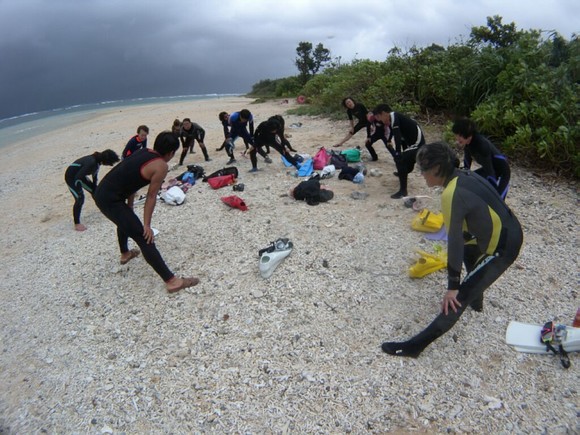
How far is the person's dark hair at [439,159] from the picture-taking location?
2.62 metres

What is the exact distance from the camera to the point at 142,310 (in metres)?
4.13

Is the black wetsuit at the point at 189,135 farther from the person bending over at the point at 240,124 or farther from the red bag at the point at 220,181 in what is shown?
the red bag at the point at 220,181

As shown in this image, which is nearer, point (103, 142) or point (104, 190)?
point (104, 190)

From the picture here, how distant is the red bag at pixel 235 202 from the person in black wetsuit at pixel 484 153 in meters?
3.54

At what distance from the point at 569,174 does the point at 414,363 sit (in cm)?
530

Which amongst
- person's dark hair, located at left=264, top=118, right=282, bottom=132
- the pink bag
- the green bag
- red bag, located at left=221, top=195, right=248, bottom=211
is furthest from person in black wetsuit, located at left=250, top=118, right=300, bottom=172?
red bag, located at left=221, top=195, right=248, bottom=211

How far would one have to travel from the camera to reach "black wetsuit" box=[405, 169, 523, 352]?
8.50ft

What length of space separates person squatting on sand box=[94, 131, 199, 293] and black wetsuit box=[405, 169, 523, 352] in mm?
2708

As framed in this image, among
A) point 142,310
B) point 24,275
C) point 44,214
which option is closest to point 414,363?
point 142,310

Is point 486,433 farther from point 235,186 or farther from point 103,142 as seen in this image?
point 103,142

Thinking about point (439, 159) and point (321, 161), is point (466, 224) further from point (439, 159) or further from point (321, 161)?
point (321, 161)

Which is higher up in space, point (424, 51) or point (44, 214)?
point (424, 51)

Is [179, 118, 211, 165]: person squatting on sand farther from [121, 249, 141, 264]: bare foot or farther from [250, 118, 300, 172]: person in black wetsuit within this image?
[121, 249, 141, 264]: bare foot

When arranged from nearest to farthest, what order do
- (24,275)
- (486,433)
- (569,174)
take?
(486,433) → (24,275) → (569,174)
